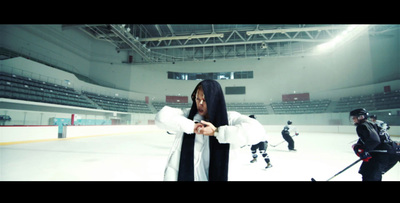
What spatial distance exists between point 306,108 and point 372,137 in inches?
649

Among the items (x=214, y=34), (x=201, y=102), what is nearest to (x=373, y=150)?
(x=201, y=102)

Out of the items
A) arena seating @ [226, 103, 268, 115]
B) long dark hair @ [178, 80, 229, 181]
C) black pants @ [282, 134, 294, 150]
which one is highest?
arena seating @ [226, 103, 268, 115]

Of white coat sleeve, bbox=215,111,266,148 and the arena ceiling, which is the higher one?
the arena ceiling

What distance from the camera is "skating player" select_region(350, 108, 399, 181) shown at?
205 centimetres

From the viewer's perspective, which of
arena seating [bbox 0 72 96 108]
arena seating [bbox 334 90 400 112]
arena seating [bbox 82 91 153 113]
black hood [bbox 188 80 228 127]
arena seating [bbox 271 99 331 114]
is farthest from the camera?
arena seating [bbox 271 99 331 114]

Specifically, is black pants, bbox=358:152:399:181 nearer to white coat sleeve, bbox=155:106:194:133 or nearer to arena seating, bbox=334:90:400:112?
white coat sleeve, bbox=155:106:194:133

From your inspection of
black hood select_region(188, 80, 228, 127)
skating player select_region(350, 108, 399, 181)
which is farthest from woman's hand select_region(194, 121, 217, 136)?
skating player select_region(350, 108, 399, 181)

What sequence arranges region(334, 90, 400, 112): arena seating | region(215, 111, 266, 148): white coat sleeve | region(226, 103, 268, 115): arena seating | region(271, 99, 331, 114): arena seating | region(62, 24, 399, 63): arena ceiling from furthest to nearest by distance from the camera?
region(226, 103, 268, 115): arena seating
region(271, 99, 331, 114): arena seating
region(334, 90, 400, 112): arena seating
region(62, 24, 399, 63): arena ceiling
region(215, 111, 266, 148): white coat sleeve

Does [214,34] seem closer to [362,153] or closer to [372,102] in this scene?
[362,153]

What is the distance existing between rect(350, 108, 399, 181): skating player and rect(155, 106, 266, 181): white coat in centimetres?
188

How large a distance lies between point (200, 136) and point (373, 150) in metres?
2.24

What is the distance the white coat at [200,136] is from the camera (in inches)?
32.9

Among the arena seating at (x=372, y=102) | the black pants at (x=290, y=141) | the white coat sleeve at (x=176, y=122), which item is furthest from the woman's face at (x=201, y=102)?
the arena seating at (x=372, y=102)
